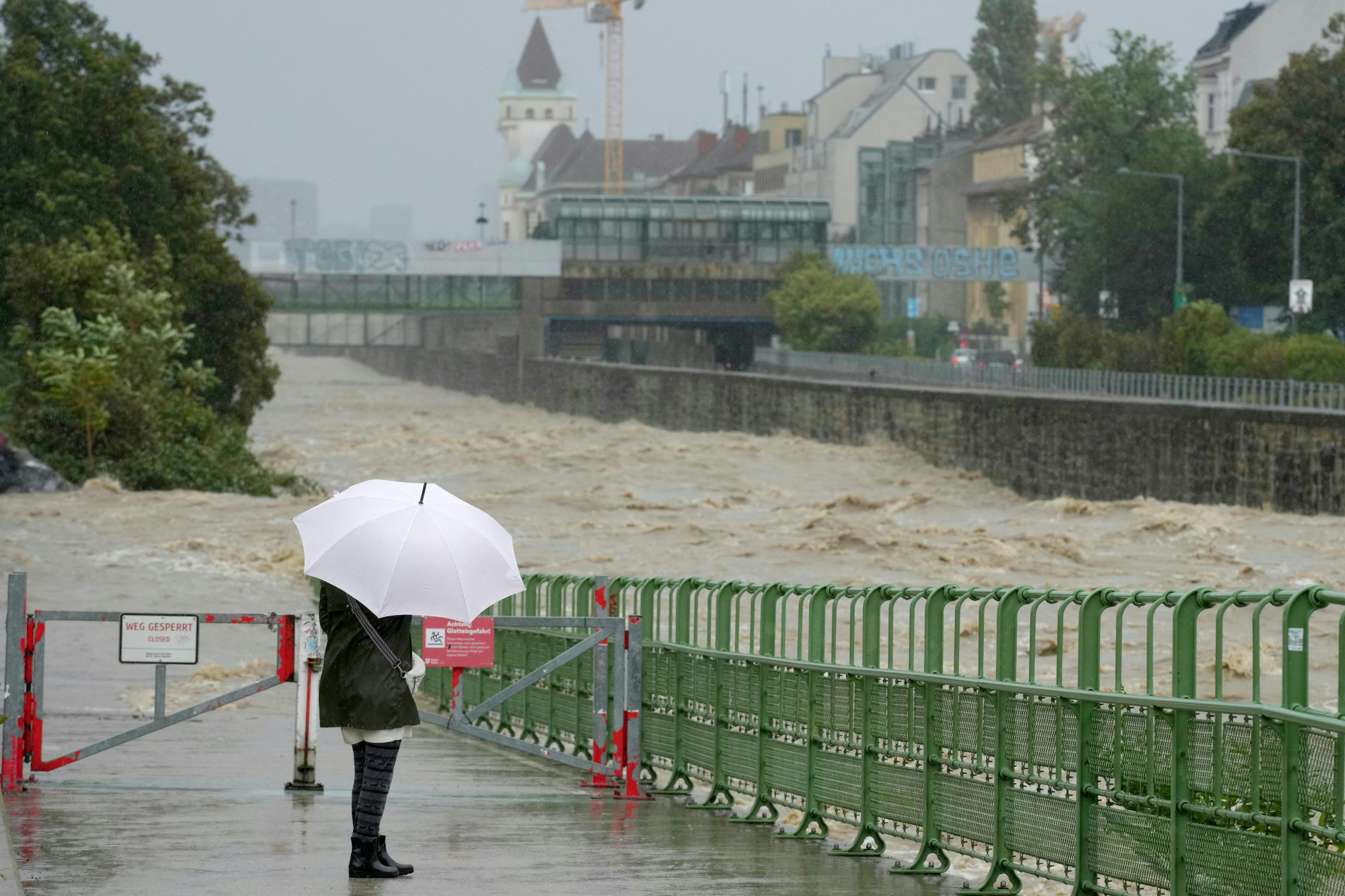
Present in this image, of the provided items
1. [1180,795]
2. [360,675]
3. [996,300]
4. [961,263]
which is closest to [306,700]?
[360,675]

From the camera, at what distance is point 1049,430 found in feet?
160

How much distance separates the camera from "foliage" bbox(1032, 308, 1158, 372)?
6500 cm

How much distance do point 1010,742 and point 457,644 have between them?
400 centimetres

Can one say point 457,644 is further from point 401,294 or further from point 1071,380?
point 401,294

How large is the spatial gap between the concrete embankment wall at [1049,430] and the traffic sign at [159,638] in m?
30.2

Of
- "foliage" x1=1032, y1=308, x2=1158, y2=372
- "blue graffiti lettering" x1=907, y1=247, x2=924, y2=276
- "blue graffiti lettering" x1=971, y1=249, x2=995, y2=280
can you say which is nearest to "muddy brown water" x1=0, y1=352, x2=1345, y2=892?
"foliage" x1=1032, y1=308, x2=1158, y2=372

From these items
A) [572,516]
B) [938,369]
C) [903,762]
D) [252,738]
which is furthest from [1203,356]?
[903,762]

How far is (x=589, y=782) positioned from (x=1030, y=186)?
80499mm

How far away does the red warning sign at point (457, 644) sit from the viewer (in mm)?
10734

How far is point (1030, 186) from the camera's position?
8906 centimetres

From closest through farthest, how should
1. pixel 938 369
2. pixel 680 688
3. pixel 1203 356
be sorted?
pixel 680 688 → pixel 1203 356 → pixel 938 369

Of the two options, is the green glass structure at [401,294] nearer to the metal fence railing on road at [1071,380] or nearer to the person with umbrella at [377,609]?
the metal fence railing on road at [1071,380]

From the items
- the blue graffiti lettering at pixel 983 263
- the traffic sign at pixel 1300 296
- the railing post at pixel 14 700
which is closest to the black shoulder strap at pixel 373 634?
the railing post at pixel 14 700

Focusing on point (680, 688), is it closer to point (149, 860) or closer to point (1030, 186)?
point (149, 860)
